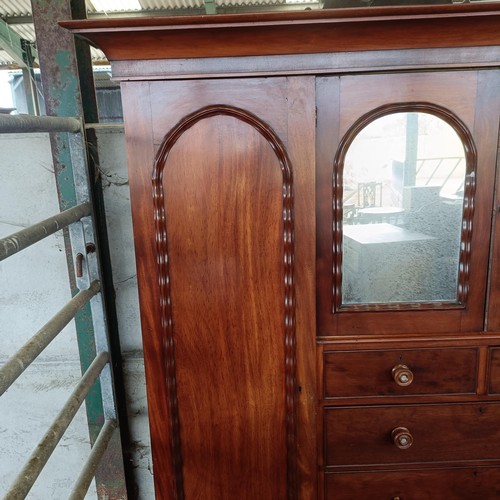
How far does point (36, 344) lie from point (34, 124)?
0.39 m

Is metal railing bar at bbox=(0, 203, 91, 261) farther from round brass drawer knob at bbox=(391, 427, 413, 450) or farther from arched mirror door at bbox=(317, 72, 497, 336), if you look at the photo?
round brass drawer knob at bbox=(391, 427, 413, 450)

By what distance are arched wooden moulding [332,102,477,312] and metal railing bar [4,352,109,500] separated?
22.7 inches

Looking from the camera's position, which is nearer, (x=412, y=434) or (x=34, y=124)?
(x=34, y=124)

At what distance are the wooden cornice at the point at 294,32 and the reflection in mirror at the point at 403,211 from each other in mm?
141

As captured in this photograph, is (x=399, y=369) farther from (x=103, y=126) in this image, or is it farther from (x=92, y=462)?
(x=103, y=126)

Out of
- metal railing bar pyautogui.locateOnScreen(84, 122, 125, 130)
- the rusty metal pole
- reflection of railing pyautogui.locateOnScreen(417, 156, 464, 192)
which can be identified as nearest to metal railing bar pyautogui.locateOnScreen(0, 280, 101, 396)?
the rusty metal pole

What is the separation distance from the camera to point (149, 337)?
2.98 feet

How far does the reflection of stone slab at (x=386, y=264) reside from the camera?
90 cm

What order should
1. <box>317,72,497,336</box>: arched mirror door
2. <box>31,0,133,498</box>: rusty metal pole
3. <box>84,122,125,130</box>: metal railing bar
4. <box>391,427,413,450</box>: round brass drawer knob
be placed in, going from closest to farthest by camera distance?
1. <box>317,72,497,336</box>: arched mirror door
2. <box>391,427,413,450</box>: round brass drawer knob
3. <box>31,0,133,498</box>: rusty metal pole
4. <box>84,122,125,130</box>: metal railing bar

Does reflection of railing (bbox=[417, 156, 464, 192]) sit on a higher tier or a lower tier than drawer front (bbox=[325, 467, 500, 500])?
higher

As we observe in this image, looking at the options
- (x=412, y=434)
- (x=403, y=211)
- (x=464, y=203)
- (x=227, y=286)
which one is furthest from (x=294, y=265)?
(x=412, y=434)

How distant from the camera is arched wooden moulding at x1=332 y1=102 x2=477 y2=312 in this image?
2.72ft

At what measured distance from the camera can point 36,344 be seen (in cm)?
80

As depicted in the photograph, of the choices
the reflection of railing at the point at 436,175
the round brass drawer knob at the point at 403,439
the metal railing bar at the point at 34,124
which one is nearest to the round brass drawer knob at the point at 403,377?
the round brass drawer knob at the point at 403,439
